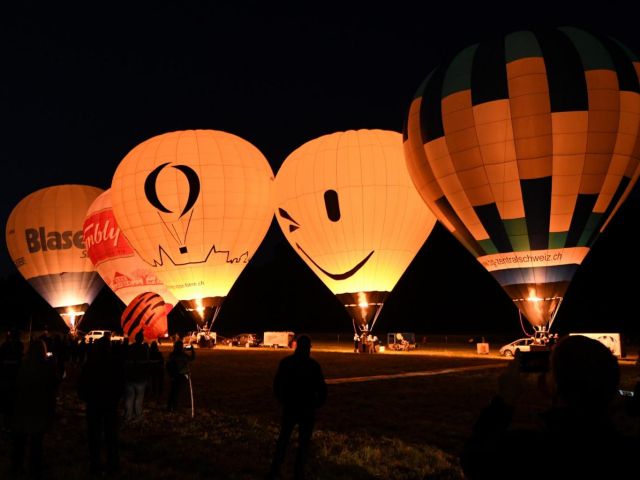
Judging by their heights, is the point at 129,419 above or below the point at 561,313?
below

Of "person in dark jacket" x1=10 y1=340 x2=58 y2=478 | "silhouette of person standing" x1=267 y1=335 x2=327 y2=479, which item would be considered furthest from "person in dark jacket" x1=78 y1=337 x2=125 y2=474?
"silhouette of person standing" x1=267 y1=335 x2=327 y2=479

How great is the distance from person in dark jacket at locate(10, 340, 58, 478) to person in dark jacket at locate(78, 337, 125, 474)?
305mm

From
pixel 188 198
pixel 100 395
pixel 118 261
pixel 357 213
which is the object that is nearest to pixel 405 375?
pixel 357 213

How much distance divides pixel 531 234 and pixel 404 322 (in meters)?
35.1

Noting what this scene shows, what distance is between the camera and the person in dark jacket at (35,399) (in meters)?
5.66

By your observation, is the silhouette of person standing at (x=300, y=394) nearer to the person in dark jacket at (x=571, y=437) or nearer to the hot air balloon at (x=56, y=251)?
the person in dark jacket at (x=571, y=437)

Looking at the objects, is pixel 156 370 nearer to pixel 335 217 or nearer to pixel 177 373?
pixel 177 373

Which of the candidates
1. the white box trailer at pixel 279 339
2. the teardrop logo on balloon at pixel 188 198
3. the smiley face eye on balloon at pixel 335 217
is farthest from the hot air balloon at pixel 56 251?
the smiley face eye on balloon at pixel 335 217

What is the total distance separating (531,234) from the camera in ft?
59.3

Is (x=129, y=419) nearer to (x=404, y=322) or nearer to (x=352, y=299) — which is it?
(x=352, y=299)

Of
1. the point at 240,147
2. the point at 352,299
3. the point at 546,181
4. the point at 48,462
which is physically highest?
the point at 240,147

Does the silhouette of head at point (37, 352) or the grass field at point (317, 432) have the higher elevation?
the silhouette of head at point (37, 352)

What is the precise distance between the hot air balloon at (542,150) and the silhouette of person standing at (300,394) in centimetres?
1381

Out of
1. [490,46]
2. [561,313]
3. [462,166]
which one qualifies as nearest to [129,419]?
[462,166]
